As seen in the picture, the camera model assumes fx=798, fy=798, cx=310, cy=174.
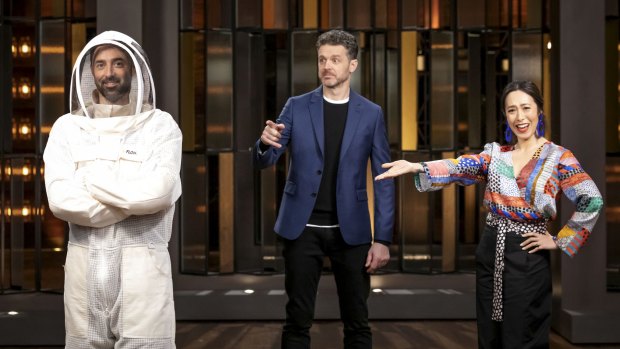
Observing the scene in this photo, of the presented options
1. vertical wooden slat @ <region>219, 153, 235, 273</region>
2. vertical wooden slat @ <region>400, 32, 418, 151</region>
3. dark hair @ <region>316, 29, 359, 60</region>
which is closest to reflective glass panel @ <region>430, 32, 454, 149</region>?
vertical wooden slat @ <region>400, 32, 418, 151</region>

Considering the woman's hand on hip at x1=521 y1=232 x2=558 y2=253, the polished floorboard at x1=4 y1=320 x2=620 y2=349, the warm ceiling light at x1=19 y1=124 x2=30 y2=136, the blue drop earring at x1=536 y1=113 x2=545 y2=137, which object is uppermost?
the warm ceiling light at x1=19 y1=124 x2=30 y2=136

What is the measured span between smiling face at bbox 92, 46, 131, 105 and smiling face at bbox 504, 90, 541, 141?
134cm

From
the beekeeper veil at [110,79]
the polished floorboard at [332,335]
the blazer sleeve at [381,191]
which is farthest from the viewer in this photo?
the polished floorboard at [332,335]

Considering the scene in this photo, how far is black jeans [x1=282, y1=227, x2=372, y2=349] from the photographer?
3125 mm

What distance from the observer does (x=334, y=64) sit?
3045 millimetres

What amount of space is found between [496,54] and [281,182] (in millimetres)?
1636

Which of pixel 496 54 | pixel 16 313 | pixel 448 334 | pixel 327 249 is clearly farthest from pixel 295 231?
pixel 496 54

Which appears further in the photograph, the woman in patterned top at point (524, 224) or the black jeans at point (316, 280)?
the black jeans at point (316, 280)

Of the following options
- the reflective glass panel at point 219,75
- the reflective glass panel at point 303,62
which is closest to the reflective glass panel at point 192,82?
the reflective glass panel at point 219,75

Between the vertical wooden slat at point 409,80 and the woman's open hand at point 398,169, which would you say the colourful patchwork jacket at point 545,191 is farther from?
the vertical wooden slat at point 409,80

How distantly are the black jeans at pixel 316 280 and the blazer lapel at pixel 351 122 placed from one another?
0.33 m

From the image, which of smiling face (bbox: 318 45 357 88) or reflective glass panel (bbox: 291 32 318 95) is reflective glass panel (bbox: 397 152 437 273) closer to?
reflective glass panel (bbox: 291 32 318 95)

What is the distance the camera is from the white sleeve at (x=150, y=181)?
2469mm

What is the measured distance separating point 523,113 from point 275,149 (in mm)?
936
